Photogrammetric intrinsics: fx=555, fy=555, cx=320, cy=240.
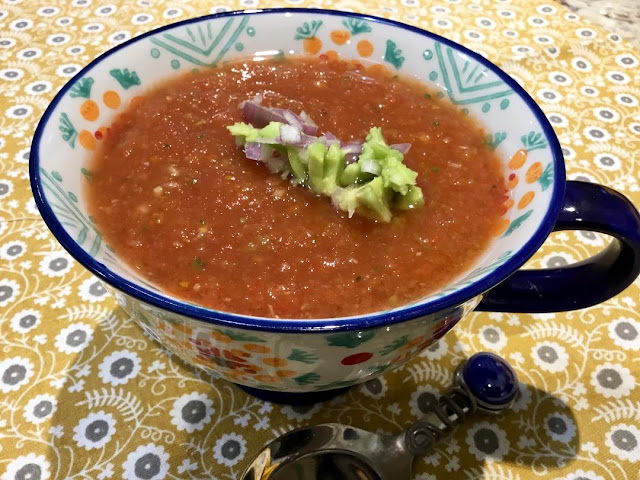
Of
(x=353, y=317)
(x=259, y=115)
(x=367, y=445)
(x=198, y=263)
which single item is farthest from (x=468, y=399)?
(x=259, y=115)

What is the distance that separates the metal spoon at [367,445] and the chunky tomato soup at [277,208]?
33cm

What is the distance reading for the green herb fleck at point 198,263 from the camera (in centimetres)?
103

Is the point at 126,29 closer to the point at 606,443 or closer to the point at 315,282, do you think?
the point at 315,282

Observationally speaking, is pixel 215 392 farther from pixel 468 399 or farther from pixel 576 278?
pixel 576 278

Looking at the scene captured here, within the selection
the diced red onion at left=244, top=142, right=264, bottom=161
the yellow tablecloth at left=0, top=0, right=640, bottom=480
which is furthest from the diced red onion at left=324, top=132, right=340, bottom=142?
the yellow tablecloth at left=0, top=0, right=640, bottom=480

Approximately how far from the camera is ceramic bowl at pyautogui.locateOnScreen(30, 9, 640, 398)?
834mm

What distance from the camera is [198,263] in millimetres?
1038

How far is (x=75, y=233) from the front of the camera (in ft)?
3.02

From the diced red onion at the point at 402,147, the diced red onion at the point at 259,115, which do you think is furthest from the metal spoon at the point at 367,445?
the diced red onion at the point at 259,115

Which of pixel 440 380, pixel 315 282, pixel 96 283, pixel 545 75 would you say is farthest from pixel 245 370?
pixel 545 75

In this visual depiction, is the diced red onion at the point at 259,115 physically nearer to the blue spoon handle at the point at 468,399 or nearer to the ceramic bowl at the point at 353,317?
the ceramic bowl at the point at 353,317

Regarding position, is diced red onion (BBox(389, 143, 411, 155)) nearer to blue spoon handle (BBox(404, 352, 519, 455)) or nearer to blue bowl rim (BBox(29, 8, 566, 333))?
blue bowl rim (BBox(29, 8, 566, 333))

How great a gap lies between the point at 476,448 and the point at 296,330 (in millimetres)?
654

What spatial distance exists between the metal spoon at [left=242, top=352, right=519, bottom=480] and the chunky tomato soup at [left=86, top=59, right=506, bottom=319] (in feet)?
1.09
